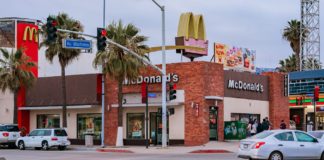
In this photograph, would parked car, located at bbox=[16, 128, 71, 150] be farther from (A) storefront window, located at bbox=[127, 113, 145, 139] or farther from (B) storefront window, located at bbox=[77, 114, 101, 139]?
(A) storefront window, located at bbox=[127, 113, 145, 139]

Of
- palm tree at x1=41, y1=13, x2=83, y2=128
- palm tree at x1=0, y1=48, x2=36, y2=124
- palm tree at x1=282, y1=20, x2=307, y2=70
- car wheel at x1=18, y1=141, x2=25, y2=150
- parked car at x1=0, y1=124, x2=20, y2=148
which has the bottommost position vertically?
car wheel at x1=18, y1=141, x2=25, y2=150

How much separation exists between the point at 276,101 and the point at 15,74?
2147 cm

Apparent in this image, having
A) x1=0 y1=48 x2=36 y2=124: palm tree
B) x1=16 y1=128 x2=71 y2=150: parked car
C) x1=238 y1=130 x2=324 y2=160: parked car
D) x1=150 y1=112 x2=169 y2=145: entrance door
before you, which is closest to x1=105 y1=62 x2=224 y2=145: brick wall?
x1=150 y1=112 x2=169 y2=145: entrance door

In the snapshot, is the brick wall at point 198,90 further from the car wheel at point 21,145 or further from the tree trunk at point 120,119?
the car wheel at point 21,145

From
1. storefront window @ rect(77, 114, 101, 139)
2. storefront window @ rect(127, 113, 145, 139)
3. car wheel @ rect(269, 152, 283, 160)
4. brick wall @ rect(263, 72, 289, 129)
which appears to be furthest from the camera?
brick wall @ rect(263, 72, 289, 129)

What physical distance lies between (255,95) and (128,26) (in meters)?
12.1

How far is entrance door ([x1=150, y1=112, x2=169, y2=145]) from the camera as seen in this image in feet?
137

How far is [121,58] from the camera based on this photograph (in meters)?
40.2

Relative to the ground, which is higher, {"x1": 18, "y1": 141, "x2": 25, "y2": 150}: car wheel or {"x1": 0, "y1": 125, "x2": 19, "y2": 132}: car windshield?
{"x1": 0, "y1": 125, "x2": 19, "y2": 132}: car windshield

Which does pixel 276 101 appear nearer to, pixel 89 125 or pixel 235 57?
pixel 235 57

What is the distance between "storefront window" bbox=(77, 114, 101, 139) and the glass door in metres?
9.43

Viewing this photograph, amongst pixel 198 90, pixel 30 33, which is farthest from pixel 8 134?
pixel 30 33

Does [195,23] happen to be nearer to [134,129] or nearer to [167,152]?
[134,129]

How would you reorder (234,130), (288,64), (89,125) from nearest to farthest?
(234,130) < (89,125) < (288,64)
